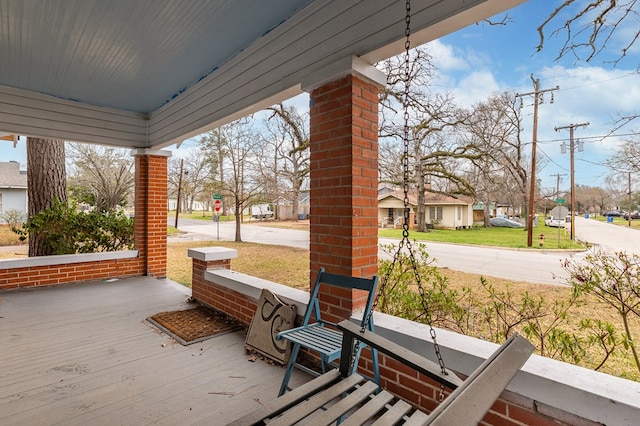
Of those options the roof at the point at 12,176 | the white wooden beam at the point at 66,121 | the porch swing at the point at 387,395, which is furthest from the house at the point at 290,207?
the roof at the point at 12,176

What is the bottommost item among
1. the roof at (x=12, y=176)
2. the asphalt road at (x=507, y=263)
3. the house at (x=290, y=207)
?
the asphalt road at (x=507, y=263)

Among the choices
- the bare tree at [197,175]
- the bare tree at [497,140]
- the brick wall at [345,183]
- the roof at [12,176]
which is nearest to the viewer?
the brick wall at [345,183]

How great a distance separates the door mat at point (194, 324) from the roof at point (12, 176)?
22.0 m

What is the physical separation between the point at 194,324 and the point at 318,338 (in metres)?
2.00

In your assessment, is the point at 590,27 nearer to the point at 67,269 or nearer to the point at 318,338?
the point at 318,338

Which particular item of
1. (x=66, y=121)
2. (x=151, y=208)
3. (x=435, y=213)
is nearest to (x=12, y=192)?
(x=66, y=121)

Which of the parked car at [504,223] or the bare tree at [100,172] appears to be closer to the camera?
the bare tree at [100,172]

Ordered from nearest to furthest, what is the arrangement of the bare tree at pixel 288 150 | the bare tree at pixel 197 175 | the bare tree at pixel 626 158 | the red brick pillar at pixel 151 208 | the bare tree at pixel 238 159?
the bare tree at pixel 626 158 → the red brick pillar at pixel 151 208 → the bare tree at pixel 288 150 → the bare tree at pixel 238 159 → the bare tree at pixel 197 175

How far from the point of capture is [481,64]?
5.43m

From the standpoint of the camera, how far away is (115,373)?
247 centimetres

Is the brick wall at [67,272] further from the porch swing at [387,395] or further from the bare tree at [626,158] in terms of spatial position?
the bare tree at [626,158]

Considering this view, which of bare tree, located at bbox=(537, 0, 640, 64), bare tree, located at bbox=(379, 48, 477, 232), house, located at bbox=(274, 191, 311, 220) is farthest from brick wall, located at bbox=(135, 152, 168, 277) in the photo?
bare tree, located at bbox=(537, 0, 640, 64)

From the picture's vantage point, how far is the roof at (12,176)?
18.6 meters

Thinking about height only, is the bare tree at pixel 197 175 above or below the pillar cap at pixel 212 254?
above
